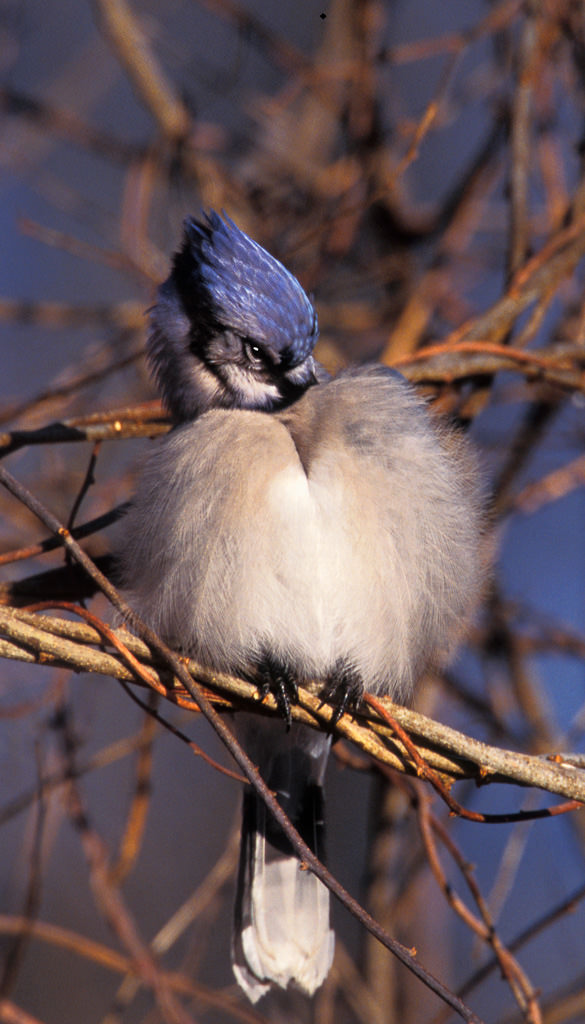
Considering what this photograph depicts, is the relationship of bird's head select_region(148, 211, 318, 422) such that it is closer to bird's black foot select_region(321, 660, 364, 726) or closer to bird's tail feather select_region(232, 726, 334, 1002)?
bird's black foot select_region(321, 660, 364, 726)

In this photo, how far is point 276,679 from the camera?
2.14 metres

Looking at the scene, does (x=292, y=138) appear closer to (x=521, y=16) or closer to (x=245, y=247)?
(x=521, y=16)

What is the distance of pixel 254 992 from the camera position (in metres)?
2.38

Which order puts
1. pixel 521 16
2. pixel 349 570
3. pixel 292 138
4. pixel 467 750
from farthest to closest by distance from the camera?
pixel 292 138 → pixel 521 16 → pixel 349 570 → pixel 467 750

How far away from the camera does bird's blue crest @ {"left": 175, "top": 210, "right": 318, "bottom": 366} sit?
7.60ft

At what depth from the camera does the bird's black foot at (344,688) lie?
2.10 m

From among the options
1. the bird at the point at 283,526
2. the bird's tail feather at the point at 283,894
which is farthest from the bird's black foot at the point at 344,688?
the bird's tail feather at the point at 283,894

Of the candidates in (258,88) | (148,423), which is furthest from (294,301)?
(258,88)

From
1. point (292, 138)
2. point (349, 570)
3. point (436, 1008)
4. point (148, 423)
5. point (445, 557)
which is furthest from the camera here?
point (292, 138)

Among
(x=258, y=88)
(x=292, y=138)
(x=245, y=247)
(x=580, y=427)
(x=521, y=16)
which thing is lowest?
(x=580, y=427)

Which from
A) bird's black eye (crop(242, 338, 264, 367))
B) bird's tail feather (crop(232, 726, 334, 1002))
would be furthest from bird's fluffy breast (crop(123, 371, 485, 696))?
bird's tail feather (crop(232, 726, 334, 1002))

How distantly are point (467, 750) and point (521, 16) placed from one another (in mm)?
2481

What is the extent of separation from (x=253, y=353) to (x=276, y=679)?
0.74 m

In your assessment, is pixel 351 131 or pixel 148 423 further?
pixel 351 131
